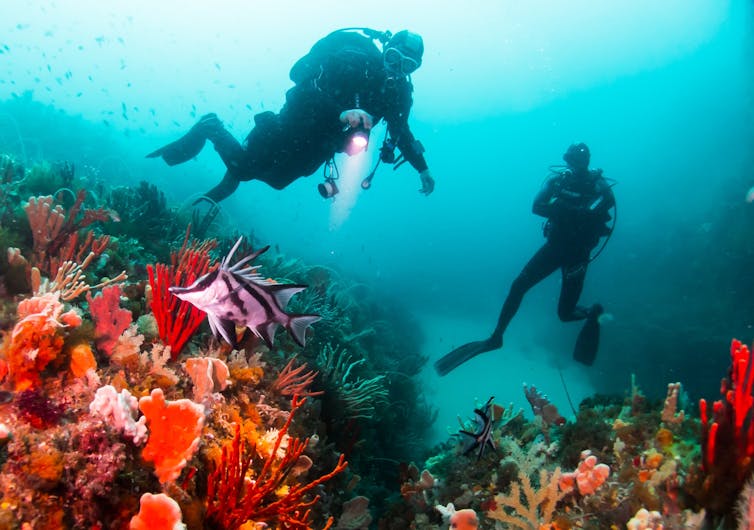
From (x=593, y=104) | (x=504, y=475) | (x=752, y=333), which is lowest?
(x=504, y=475)

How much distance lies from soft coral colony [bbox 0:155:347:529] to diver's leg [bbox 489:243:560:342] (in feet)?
23.6

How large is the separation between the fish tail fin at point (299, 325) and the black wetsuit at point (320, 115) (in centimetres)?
554

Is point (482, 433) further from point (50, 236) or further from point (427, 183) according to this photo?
point (427, 183)

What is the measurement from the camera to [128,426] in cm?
181

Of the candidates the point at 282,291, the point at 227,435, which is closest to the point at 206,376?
the point at 227,435

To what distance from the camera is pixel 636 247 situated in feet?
104

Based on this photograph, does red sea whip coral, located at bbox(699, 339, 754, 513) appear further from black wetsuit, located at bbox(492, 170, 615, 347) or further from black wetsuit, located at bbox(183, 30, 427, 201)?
black wetsuit, located at bbox(492, 170, 615, 347)

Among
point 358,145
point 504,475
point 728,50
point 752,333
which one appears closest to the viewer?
point 504,475

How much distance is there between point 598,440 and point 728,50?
74.0 m

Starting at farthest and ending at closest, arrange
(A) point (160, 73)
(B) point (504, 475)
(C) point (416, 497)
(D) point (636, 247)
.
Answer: (A) point (160, 73)
(D) point (636, 247)
(C) point (416, 497)
(B) point (504, 475)

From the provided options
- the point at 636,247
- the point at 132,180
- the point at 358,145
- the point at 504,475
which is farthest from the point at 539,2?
the point at 504,475

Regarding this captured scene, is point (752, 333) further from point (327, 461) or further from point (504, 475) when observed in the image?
point (327, 461)

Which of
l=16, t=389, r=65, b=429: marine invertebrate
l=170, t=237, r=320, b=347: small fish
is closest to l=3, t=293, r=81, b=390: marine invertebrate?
l=16, t=389, r=65, b=429: marine invertebrate

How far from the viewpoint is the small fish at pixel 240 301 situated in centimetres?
185
